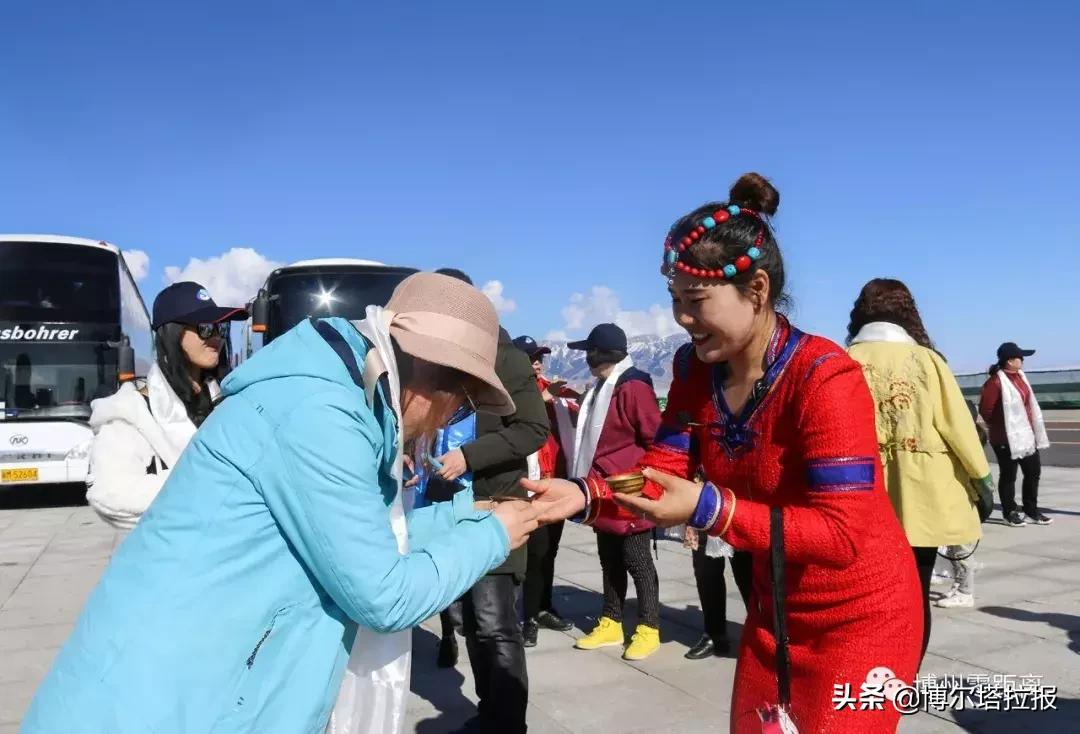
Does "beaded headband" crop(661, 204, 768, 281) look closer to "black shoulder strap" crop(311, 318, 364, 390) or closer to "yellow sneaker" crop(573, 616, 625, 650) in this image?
"black shoulder strap" crop(311, 318, 364, 390)

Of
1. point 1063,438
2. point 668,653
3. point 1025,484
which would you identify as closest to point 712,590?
point 668,653

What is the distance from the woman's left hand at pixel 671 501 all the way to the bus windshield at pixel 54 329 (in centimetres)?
1341

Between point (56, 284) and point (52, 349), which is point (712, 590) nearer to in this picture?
point (52, 349)

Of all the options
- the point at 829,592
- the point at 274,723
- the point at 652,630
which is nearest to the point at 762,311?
the point at 829,592

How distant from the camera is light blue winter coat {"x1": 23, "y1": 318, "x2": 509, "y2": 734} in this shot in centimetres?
167

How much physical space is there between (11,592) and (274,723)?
7.62 m

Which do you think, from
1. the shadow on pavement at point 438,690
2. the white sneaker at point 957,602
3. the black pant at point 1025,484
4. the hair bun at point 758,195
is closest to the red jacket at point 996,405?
the black pant at point 1025,484

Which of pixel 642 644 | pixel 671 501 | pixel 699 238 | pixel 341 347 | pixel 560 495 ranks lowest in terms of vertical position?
pixel 642 644

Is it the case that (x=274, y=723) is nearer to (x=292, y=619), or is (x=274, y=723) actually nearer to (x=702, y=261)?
(x=292, y=619)

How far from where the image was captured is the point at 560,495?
2572 mm

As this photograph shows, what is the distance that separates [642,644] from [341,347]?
4.22 meters

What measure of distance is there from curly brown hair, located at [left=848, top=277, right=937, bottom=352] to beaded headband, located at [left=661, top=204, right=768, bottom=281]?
2.17 m

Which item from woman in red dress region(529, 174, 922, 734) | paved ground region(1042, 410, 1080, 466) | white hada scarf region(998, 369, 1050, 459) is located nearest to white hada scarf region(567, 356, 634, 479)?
woman in red dress region(529, 174, 922, 734)

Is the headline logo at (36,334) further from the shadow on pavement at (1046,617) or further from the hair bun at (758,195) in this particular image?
the hair bun at (758,195)
